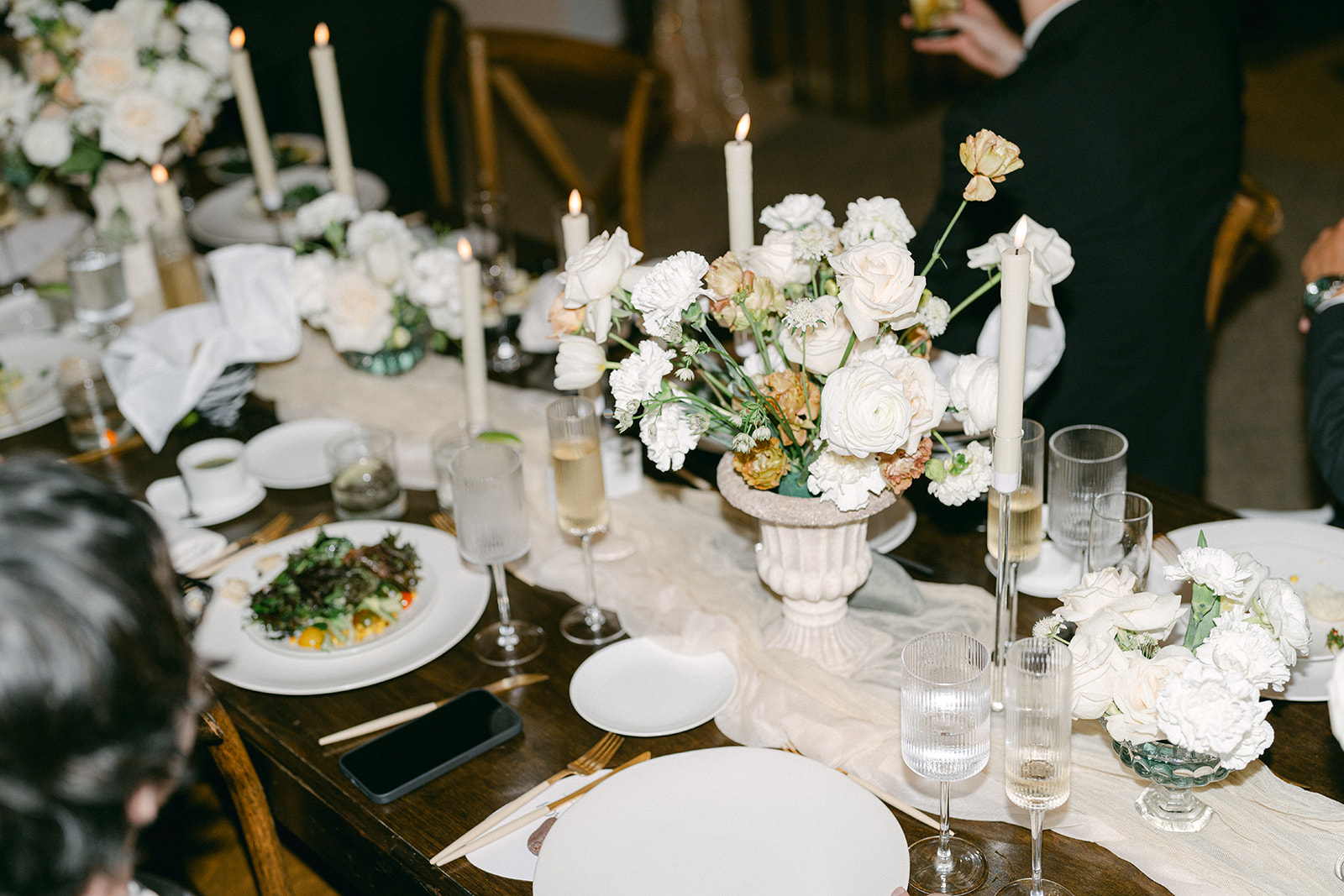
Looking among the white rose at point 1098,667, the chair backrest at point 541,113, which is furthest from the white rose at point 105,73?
the white rose at point 1098,667

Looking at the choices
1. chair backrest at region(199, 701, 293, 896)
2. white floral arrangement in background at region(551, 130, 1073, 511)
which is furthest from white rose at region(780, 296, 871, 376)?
chair backrest at region(199, 701, 293, 896)

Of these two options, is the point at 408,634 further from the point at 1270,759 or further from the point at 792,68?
the point at 792,68

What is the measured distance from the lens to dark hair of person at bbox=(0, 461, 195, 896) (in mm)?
791

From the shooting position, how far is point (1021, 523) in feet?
4.52

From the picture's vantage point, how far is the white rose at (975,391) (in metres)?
1.24

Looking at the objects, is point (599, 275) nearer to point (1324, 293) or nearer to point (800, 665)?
point (800, 665)

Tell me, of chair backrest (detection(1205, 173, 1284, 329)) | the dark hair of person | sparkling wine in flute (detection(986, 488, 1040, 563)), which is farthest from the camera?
chair backrest (detection(1205, 173, 1284, 329))

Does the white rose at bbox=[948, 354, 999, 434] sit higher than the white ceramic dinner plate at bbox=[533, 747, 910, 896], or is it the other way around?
the white rose at bbox=[948, 354, 999, 434]

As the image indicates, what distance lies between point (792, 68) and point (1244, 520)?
4.54 metres

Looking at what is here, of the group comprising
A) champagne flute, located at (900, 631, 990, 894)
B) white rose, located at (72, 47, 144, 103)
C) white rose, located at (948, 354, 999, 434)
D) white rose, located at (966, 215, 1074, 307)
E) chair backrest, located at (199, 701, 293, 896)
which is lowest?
chair backrest, located at (199, 701, 293, 896)

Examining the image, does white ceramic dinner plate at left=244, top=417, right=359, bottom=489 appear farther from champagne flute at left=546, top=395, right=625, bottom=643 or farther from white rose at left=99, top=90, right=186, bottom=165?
white rose at left=99, top=90, right=186, bottom=165

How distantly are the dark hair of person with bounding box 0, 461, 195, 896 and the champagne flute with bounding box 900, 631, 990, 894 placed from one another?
0.61 meters

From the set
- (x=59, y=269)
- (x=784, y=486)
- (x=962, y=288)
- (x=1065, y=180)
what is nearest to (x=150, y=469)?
(x=59, y=269)

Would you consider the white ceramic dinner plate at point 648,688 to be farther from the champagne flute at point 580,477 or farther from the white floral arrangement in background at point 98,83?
the white floral arrangement in background at point 98,83
